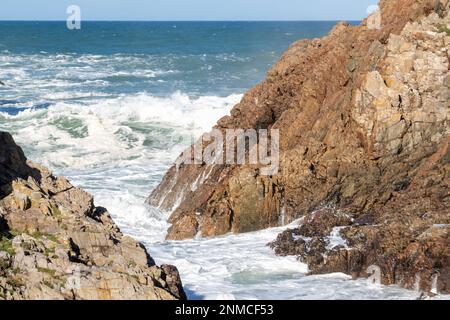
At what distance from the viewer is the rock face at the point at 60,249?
29.1ft

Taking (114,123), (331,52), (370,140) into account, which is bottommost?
(114,123)

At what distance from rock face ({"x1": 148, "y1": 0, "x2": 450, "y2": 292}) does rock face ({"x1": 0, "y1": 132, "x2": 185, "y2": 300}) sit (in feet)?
15.9

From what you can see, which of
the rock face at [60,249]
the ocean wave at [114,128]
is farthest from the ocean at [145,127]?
the rock face at [60,249]

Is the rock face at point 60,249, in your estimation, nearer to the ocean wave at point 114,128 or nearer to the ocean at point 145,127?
the ocean at point 145,127

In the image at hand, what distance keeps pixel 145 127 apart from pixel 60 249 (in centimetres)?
2367

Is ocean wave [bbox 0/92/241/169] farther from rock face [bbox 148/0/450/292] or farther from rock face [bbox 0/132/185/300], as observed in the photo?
rock face [bbox 0/132/185/300]

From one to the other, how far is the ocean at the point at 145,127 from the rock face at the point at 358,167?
573 millimetres

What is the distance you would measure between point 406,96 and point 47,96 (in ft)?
96.9

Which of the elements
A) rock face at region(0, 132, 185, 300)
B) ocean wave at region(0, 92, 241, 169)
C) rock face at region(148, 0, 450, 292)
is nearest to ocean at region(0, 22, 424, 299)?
ocean wave at region(0, 92, 241, 169)
